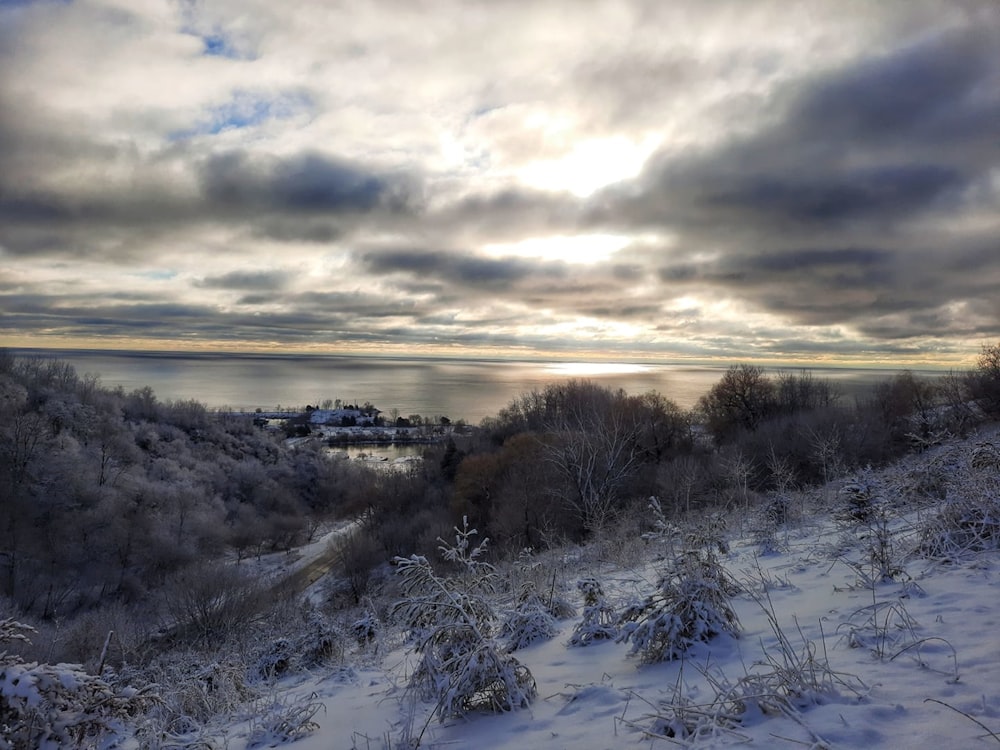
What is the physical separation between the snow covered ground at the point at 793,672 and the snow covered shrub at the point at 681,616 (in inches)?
4.4

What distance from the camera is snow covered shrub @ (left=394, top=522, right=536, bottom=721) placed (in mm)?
4148

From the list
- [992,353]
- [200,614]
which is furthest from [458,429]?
[992,353]

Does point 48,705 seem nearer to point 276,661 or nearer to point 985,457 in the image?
point 276,661

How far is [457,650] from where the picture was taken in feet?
14.4

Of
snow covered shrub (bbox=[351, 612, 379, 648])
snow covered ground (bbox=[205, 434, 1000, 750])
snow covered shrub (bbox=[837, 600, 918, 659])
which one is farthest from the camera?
snow covered shrub (bbox=[351, 612, 379, 648])

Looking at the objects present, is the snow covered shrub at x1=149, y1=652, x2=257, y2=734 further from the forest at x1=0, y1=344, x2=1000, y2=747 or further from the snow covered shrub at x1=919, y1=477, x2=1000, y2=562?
the snow covered shrub at x1=919, y1=477, x2=1000, y2=562

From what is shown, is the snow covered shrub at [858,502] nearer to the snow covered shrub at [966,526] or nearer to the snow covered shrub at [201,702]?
the snow covered shrub at [966,526]

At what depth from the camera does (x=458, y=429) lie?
229ft

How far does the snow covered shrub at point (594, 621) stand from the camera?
554cm

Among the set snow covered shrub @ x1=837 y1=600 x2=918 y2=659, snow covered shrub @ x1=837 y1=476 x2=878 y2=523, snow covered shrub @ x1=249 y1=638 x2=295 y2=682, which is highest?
snow covered shrub @ x1=837 y1=476 x2=878 y2=523

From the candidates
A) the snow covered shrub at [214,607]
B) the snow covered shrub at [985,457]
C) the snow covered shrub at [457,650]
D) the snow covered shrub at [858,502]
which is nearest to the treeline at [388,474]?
the snow covered shrub at [214,607]

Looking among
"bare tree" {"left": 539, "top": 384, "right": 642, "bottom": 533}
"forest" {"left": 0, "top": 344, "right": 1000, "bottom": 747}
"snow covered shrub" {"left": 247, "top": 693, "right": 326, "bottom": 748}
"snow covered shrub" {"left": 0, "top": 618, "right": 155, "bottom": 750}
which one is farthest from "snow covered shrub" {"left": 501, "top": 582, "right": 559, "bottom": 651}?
"bare tree" {"left": 539, "top": 384, "right": 642, "bottom": 533}

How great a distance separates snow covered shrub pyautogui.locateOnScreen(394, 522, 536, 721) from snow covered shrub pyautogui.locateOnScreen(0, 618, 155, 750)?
85.5 inches

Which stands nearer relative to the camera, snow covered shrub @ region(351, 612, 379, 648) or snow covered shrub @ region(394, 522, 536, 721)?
snow covered shrub @ region(394, 522, 536, 721)
